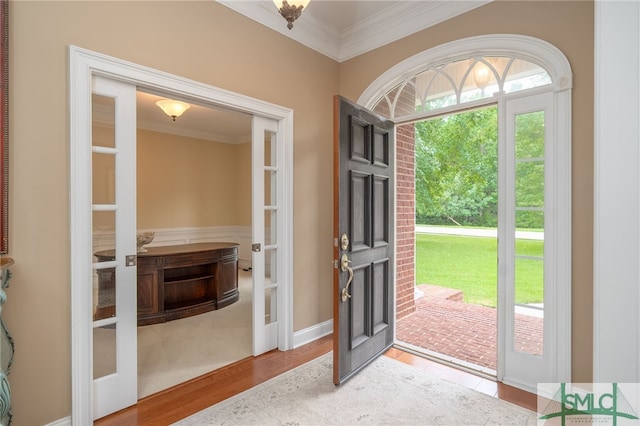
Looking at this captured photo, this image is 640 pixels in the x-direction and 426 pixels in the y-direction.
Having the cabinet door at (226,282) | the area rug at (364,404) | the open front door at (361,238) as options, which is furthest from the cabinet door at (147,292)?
the open front door at (361,238)

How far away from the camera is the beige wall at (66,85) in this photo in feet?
5.78

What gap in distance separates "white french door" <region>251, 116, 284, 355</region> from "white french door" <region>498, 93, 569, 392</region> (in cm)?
191

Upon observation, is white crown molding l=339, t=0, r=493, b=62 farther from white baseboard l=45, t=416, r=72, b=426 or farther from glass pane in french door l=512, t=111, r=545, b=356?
white baseboard l=45, t=416, r=72, b=426

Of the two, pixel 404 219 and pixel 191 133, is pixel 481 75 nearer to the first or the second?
pixel 404 219

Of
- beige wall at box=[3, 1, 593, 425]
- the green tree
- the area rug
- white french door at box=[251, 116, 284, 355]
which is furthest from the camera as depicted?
the green tree

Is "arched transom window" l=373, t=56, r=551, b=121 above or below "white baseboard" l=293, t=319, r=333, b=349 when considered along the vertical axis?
above

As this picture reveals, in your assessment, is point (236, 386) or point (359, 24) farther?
point (359, 24)

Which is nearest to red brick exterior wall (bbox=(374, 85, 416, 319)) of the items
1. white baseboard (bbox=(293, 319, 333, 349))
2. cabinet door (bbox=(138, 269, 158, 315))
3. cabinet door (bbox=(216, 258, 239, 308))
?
white baseboard (bbox=(293, 319, 333, 349))

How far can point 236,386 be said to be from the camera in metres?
2.44

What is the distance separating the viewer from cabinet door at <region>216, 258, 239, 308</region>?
4.46 metres

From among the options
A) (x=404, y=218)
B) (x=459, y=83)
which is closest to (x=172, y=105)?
(x=404, y=218)

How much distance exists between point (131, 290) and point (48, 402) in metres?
0.72

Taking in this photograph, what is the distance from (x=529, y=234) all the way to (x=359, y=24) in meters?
2.51

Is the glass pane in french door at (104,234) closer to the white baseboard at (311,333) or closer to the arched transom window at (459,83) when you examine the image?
the white baseboard at (311,333)
